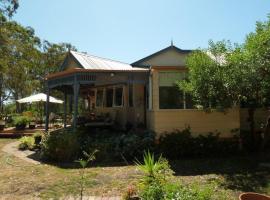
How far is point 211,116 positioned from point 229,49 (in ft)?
10.4

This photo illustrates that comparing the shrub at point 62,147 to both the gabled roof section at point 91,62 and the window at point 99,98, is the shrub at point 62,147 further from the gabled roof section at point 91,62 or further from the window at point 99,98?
the window at point 99,98

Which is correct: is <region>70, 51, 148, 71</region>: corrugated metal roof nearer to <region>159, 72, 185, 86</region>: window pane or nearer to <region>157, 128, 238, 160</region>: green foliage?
<region>159, 72, 185, 86</region>: window pane

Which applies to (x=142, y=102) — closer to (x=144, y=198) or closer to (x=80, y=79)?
(x=80, y=79)

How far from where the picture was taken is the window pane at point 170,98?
49.8ft

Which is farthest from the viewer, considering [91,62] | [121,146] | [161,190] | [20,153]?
[91,62]

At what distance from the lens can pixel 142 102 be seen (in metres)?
19.0

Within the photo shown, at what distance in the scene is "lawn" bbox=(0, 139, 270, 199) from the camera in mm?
9117

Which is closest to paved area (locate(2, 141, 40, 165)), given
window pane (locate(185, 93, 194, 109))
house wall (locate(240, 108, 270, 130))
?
window pane (locate(185, 93, 194, 109))

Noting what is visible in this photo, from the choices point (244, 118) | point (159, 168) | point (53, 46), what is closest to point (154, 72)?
point (244, 118)

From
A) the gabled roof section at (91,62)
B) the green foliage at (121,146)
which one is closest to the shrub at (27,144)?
the green foliage at (121,146)

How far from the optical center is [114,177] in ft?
35.2

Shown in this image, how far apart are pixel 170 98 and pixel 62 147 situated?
4.80m

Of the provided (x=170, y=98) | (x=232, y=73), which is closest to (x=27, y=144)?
(x=170, y=98)

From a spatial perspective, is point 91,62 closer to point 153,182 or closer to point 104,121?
point 104,121
